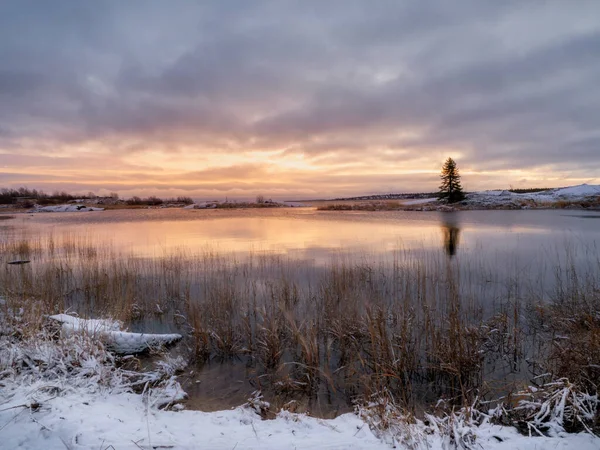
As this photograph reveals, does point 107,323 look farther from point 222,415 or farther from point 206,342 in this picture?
point 222,415

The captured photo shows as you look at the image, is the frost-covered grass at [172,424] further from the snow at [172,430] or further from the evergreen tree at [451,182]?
the evergreen tree at [451,182]

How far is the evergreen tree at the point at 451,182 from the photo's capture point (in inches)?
2039

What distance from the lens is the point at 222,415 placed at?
366cm

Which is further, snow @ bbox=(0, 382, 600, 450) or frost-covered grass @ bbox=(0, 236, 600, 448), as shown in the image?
frost-covered grass @ bbox=(0, 236, 600, 448)

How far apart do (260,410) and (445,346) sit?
3.01 metres

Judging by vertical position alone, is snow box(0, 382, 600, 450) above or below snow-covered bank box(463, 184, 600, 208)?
below

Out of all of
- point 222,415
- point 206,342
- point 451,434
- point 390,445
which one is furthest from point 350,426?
point 206,342

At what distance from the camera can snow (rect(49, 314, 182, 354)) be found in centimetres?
518

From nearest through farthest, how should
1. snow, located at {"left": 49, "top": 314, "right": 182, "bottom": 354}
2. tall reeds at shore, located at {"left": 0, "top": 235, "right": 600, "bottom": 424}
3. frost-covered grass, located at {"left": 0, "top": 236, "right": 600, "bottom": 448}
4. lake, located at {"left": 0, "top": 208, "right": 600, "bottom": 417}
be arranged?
frost-covered grass, located at {"left": 0, "top": 236, "right": 600, "bottom": 448}
tall reeds at shore, located at {"left": 0, "top": 235, "right": 600, "bottom": 424}
lake, located at {"left": 0, "top": 208, "right": 600, "bottom": 417}
snow, located at {"left": 49, "top": 314, "right": 182, "bottom": 354}

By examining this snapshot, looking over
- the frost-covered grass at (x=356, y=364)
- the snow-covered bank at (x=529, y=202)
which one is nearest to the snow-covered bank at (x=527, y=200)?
the snow-covered bank at (x=529, y=202)

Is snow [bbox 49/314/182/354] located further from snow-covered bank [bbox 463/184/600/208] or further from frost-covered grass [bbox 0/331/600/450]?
snow-covered bank [bbox 463/184/600/208]

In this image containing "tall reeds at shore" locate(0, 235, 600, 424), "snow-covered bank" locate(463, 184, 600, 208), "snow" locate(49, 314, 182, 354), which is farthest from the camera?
"snow-covered bank" locate(463, 184, 600, 208)

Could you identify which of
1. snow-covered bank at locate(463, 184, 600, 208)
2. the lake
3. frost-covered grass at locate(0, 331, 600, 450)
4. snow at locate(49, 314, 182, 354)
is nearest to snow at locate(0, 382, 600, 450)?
frost-covered grass at locate(0, 331, 600, 450)

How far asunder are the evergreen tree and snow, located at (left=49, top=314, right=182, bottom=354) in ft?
181
